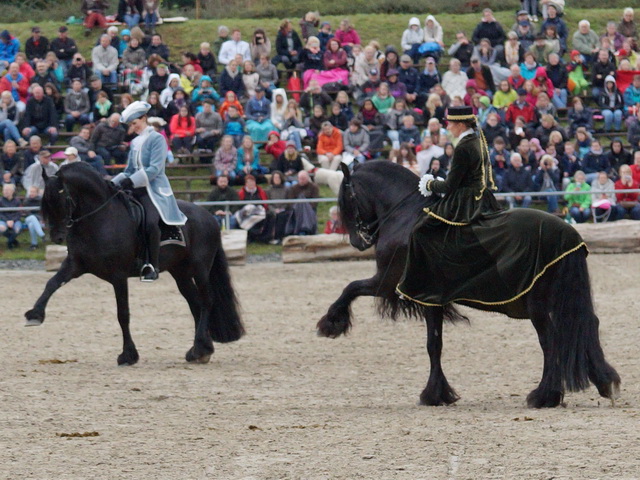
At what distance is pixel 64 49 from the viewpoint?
987 inches

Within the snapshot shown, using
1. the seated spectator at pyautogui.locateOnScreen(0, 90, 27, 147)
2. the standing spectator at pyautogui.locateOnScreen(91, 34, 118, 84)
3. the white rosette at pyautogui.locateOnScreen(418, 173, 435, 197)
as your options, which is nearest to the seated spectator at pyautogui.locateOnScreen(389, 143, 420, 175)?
the seated spectator at pyautogui.locateOnScreen(0, 90, 27, 147)

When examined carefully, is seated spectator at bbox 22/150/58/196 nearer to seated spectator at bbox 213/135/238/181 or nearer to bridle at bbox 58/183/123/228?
seated spectator at bbox 213/135/238/181

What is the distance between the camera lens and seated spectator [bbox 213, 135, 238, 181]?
2127 cm

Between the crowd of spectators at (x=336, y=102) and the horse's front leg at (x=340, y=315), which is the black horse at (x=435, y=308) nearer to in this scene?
the horse's front leg at (x=340, y=315)

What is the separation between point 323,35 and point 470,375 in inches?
637

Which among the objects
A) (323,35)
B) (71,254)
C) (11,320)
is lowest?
(11,320)

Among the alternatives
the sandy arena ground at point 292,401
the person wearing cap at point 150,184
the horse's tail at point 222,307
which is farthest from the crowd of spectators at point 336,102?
the person wearing cap at point 150,184

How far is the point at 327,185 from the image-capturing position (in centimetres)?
2033

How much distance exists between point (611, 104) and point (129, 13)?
1083 cm

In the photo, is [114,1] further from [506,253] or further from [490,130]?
[506,253]

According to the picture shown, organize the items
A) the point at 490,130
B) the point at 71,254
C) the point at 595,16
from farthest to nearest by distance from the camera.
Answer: the point at 595,16 → the point at 490,130 → the point at 71,254

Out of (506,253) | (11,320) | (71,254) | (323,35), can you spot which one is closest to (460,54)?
(323,35)

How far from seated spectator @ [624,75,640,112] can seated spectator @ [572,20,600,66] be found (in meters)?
1.98

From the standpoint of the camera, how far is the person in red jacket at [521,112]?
901 inches
